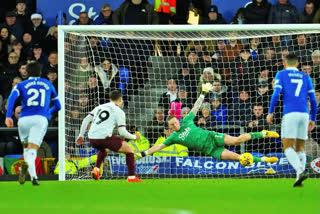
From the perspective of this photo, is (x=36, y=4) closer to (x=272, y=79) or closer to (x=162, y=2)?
(x=162, y=2)

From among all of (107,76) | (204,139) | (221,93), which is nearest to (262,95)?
(221,93)

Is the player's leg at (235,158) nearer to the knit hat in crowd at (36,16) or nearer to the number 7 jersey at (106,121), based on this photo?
the number 7 jersey at (106,121)

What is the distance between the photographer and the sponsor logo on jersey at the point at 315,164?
1223 cm

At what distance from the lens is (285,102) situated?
28.8 feet

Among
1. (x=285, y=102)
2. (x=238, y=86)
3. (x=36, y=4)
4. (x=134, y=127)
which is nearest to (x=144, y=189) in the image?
(x=285, y=102)

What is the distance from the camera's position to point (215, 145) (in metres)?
11.7

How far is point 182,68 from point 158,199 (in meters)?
6.02

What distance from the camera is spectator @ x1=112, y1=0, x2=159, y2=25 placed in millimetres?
14625

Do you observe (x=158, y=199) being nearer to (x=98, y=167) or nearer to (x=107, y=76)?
(x=98, y=167)

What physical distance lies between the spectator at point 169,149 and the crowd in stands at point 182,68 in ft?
0.08

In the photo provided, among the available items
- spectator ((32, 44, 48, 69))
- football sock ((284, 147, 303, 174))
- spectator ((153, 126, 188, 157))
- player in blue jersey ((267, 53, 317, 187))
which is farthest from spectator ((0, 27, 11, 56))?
football sock ((284, 147, 303, 174))

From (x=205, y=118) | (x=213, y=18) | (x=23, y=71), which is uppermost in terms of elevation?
(x=213, y=18)

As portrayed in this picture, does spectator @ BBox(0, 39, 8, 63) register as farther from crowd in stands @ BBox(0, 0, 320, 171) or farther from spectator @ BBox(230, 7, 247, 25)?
spectator @ BBox(230, 7, 247, 25)

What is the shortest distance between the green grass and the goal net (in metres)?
2.94
